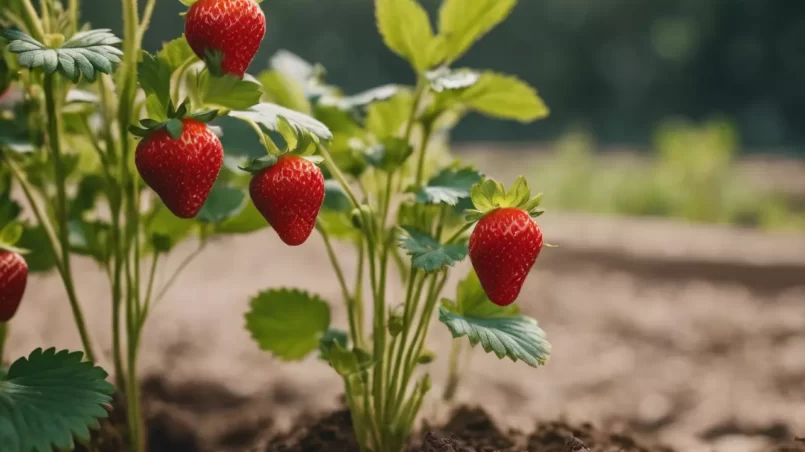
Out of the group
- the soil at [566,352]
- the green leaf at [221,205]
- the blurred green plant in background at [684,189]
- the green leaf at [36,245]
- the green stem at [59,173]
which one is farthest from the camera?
the blurred green plant in background at [684,189]

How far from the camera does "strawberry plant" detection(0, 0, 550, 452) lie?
648 millimetres

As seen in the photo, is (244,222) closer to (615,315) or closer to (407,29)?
(407,29)

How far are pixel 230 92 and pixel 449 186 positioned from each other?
242mm

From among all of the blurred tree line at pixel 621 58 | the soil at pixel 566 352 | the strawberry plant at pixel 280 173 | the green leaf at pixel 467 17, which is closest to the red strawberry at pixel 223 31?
the strawberry plant at pixel 280 173

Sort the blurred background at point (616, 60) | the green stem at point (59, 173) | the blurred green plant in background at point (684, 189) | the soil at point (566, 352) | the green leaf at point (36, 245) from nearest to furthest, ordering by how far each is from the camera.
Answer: the green stem at point (59, 173) < the green leaf at point (36, 245) < the soil at point (566, 352) < the blurred green plant in background at point (684, 189) < the blurred background at point (616, 60)

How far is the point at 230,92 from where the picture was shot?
69 centimetres

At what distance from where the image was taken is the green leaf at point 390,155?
84cm

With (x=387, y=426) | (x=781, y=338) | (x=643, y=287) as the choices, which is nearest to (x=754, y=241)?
(x=643, y=287)

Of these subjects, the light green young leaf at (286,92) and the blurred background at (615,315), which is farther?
the blurred background at (615,315)

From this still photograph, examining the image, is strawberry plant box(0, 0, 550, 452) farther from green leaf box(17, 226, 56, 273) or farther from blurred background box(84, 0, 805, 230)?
blurred background box(84, 0, 805, 230)

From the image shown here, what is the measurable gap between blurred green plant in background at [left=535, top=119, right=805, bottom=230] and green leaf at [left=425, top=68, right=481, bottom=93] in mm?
2427

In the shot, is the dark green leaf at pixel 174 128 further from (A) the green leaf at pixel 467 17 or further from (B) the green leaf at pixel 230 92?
(A) the green leaf at pixel 467 17

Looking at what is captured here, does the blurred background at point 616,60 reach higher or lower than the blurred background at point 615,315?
higher

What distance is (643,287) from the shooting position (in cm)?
207
